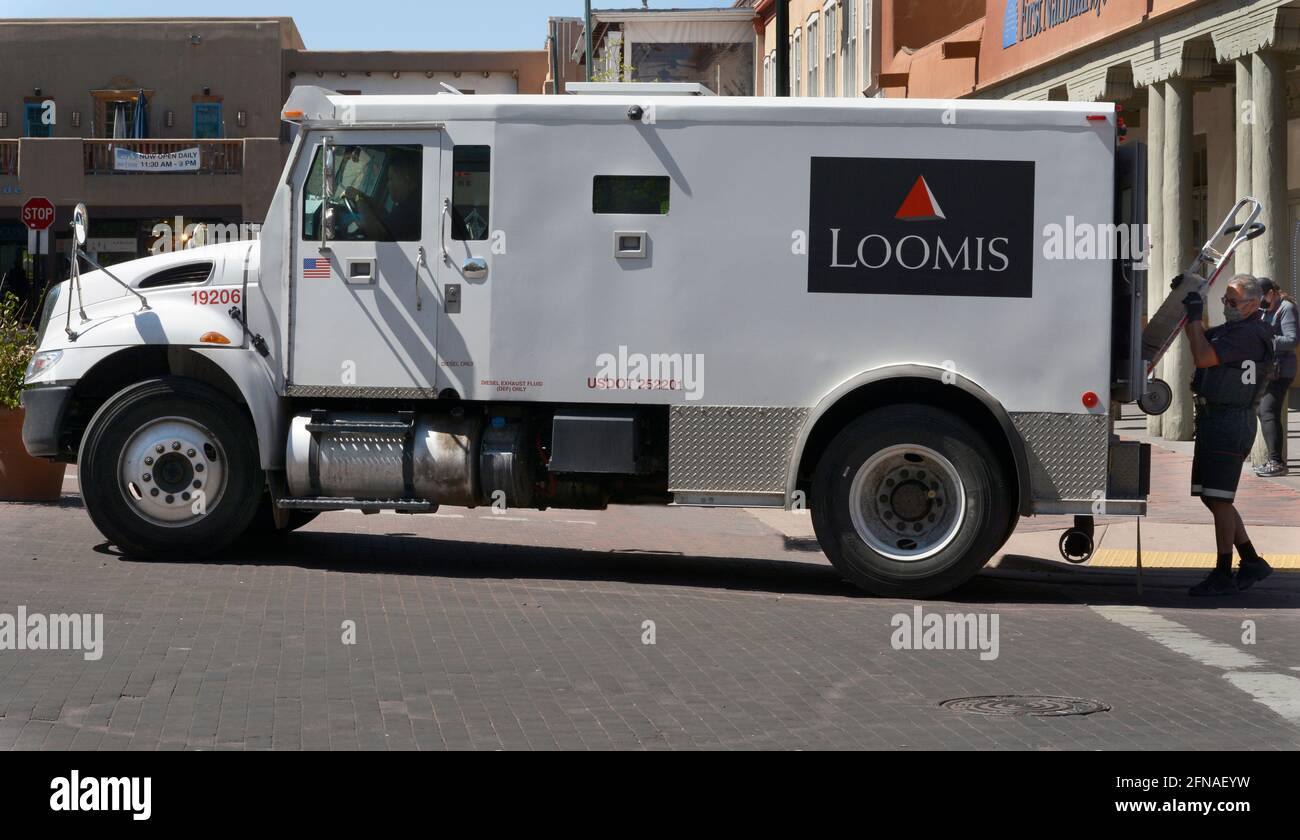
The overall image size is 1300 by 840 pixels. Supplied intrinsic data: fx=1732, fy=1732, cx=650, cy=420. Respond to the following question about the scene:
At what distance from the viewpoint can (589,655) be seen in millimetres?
8453

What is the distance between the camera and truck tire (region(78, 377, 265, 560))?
11.2 meters

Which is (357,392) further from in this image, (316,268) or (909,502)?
(909,502)

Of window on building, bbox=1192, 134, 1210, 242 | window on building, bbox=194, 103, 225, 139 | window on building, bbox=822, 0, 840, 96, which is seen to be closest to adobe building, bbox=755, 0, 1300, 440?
window on building, bbox=1192, 134, 1210, 242

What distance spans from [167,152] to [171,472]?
4060cm

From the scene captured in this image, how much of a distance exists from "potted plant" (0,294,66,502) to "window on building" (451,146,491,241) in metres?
5.54

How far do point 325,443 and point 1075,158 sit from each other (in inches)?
194

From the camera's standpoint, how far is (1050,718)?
282 inches

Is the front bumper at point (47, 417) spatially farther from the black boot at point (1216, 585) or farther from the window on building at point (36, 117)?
the window on building at point (36, 117)

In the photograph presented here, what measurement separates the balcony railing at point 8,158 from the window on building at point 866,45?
26451 mm

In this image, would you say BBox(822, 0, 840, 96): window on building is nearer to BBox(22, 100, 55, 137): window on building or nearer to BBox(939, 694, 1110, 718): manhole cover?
BBox(22, 100, 55, 137): window on building

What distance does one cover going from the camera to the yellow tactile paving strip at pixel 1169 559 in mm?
12203

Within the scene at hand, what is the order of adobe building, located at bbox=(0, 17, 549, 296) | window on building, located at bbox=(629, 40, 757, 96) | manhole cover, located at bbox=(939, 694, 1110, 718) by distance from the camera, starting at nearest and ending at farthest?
1. manhole cover, located at bbox=(939, 694, 1110, 718)
2. window on building, located at bbox=(629, 40, 757, 96)
3. adobe building, located at bbox=(0, 17, 549, 296)
